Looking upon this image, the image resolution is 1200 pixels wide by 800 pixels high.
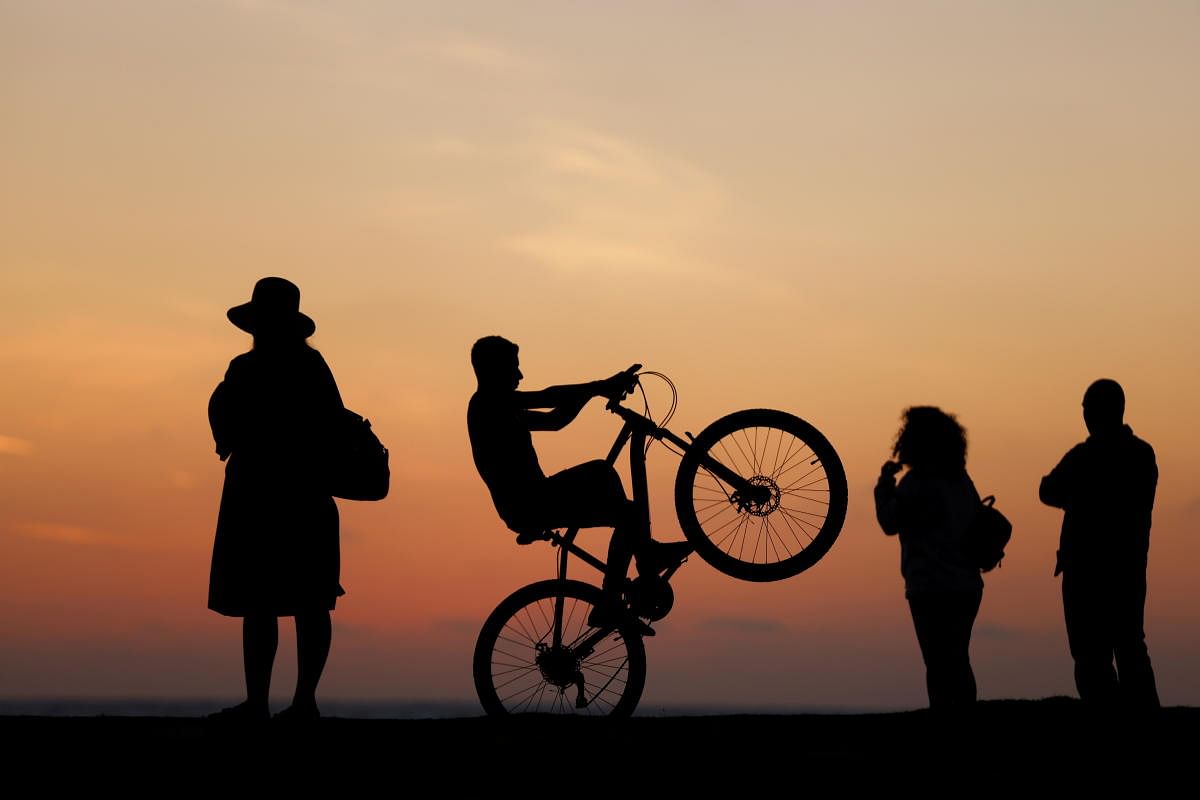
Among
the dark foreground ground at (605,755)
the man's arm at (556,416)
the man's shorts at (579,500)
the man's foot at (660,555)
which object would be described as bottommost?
the dark foreground ground at (605,755)

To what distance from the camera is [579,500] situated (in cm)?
973

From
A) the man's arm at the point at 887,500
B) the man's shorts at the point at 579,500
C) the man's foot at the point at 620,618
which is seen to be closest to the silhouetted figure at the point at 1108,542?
the man's arm at the point at 887,500

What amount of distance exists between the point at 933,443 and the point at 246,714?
171 inches

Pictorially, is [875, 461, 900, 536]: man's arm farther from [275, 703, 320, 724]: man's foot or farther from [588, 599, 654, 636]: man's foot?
[275, 703, 320, 724]: man's foot

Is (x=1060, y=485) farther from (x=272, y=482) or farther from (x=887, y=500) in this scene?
(x=272, y=482)

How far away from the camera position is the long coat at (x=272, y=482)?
892 centimetres

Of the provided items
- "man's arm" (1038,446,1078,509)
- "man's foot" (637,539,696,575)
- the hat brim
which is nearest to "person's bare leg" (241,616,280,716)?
the hat brim

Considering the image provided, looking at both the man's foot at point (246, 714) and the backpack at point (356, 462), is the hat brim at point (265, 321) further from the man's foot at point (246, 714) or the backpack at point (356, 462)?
the man's foot at point (246, 714)

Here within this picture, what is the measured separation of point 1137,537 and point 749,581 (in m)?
2.65

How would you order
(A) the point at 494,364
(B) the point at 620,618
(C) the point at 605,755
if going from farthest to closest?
1. (B) the point at 620,618
2. (A) the point at 494,364
3. (C) the point at 605,755

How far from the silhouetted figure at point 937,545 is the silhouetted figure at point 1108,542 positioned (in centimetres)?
114

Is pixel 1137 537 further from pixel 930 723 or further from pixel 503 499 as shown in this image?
pixel 503 499

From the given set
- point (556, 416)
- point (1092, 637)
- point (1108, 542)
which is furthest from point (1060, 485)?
point (556, 416)

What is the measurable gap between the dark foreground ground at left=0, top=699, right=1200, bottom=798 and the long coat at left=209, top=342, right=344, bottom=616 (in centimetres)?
80
